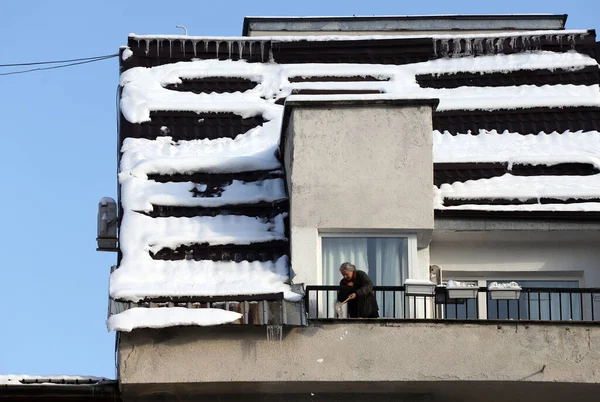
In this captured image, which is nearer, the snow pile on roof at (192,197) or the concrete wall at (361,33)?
the snow pile on roof at (192,197)

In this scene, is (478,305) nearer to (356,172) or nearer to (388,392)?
(388,392)

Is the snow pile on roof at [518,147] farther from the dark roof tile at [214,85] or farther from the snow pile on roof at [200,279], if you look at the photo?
the snow pile on roof at [200,279]

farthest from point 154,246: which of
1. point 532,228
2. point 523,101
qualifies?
point 523,101

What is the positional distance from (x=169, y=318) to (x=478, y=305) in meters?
3.82

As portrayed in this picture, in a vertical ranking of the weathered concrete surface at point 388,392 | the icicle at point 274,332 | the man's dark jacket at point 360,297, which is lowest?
the weathered concrete surface at point 388,392

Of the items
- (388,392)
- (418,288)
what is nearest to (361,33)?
(418,288)

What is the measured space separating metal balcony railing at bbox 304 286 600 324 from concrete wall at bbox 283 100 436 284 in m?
0.48

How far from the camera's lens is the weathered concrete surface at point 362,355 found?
A: 1498 centimetres

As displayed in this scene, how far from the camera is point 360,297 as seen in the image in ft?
51.2

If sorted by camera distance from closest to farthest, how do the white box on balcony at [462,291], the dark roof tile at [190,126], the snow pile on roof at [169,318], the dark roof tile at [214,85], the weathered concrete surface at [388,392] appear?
the snow pile on roof at [169,318], the weathered concrete surface at [388,392], the white box on balcony at [462,291], the dark roof tile at [190,126], the dark roof tile at [214,85]

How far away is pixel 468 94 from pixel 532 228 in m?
3.49

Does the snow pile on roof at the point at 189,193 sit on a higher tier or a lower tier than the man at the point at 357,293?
higher

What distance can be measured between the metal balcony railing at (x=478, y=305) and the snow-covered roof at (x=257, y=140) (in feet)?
1.80

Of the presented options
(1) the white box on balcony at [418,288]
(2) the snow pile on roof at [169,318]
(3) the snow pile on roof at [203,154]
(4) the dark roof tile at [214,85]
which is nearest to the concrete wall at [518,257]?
(1) the white box on balcony at [418,288]
